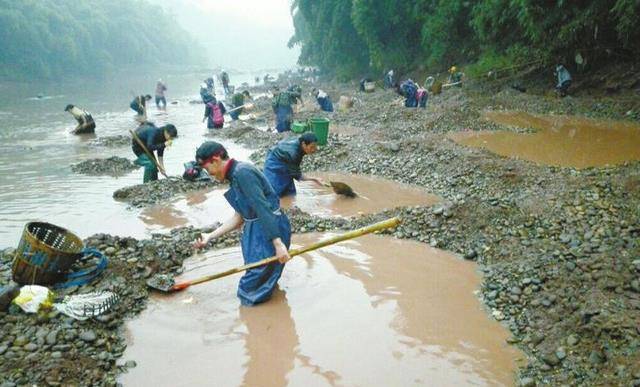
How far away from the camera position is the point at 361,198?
762 cm

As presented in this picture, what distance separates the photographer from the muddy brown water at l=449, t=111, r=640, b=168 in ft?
27.6

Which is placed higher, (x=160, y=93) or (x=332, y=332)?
(x=160, y=93)

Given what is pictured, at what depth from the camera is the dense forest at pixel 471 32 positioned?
42.6 feet

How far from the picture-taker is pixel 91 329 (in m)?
3.65

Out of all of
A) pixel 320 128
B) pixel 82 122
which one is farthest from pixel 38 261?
pixel 82 122

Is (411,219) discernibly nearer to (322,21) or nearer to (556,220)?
(556,220)

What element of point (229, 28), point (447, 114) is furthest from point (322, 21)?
point (229, 28)

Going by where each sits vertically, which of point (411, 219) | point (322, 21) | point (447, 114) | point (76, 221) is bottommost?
point (76, 221)

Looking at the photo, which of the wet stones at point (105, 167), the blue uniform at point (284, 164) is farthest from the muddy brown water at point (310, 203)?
the wet stones at point (105, 167)

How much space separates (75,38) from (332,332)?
184 feet

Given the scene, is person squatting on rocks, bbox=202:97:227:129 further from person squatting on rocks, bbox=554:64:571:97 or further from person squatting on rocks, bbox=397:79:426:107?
person squatting on rocks, bbox=554:64:571:97

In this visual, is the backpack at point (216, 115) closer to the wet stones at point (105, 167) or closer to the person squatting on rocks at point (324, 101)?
the person squatting on rocks at point (324, 101)

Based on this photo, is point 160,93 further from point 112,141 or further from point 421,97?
point 421,97

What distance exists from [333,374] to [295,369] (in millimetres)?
297
